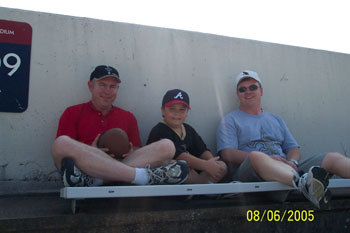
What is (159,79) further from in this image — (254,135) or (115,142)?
(115,142)

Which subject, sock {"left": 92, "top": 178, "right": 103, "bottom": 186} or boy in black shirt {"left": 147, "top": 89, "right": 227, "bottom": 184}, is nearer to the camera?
sock {"left": 92, "top": 178, "right": 103, "bottom": 186}

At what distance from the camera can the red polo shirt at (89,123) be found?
228 cm

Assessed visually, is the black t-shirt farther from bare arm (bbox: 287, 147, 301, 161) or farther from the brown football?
bare arm (bbox: 287, 147, 301, 161)

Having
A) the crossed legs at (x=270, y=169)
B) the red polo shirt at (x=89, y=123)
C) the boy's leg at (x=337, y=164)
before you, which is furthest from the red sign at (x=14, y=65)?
the boy's leg at (x=337, y=164)

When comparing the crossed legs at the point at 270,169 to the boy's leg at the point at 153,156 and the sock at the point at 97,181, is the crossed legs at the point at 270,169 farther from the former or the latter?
the sock at the point at 97,181

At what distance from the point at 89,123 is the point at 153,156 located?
2.28ft

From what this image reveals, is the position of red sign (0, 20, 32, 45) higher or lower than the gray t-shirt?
higher

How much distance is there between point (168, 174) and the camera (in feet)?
5.98

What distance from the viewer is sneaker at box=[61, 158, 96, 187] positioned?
64.4 inches

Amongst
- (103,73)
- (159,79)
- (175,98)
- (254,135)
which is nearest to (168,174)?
(175,98)

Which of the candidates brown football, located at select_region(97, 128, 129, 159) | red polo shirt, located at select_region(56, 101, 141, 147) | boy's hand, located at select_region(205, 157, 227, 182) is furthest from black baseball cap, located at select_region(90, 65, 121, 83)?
boy's hand, located at select_region(205, 157, 227, 182)

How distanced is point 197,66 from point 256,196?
145 cm

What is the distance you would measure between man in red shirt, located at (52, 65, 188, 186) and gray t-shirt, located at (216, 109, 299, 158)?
0.78 m
